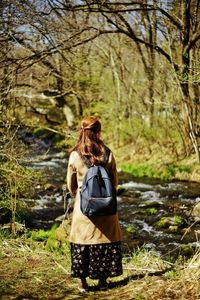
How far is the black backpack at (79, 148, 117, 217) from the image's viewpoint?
14.2 feet

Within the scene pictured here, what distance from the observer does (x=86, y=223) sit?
4512mm

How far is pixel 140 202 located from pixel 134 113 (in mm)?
9040

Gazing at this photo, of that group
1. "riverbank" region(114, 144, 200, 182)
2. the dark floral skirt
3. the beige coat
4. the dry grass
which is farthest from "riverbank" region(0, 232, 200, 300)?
"riverbank" region(114, 144, 200, 182)

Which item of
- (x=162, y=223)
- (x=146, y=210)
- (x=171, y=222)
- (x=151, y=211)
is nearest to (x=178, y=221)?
(x=171, y=222)

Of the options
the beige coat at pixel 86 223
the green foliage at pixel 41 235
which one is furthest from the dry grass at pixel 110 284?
the green foliage at pixel 41 235

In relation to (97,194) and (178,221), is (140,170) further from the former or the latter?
(97,194)

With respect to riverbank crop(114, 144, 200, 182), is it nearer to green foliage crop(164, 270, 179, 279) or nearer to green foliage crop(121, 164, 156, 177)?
green foliage crop(121, 164, 156, 177)

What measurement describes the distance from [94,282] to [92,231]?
774 millimetres

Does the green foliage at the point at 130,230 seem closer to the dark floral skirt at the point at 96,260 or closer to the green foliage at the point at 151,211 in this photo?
the green foliage at the point at 151,211

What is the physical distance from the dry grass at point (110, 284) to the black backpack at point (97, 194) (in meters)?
0.84

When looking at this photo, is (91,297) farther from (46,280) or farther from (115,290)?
(46,280)

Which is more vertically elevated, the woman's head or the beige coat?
the woman's head

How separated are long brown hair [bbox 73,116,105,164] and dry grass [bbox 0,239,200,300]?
1.34m

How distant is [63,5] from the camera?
9.49 metres
